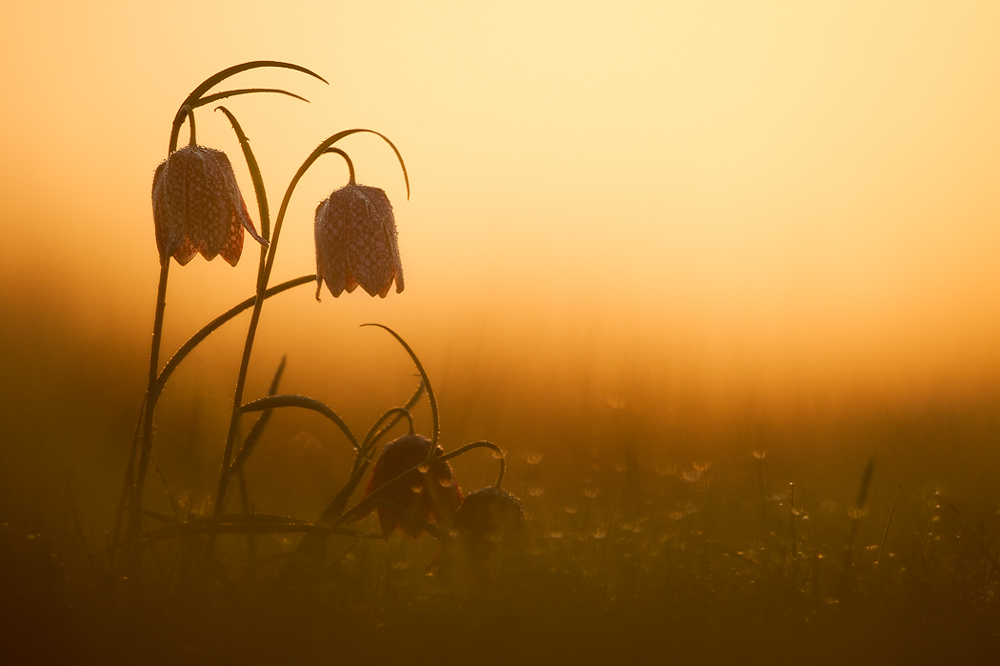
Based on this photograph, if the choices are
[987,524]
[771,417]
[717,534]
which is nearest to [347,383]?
[771,417]

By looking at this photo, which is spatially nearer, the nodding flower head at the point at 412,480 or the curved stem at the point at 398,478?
the curved stem at the point at 398,478

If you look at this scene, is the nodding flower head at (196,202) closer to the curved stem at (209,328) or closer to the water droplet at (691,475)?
the curved stem at (209,328)

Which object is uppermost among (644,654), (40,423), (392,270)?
(392,270)

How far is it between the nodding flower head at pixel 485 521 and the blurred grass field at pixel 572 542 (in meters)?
0.05

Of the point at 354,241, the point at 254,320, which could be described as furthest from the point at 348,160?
the point at 254,320

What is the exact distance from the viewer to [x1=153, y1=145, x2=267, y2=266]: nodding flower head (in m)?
→ 1.52

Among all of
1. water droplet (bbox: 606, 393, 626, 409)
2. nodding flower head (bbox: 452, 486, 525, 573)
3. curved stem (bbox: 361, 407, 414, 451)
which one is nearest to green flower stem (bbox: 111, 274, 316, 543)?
curved stem (bbox: 361, 407, 414, 451)

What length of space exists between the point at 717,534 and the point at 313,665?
66cm

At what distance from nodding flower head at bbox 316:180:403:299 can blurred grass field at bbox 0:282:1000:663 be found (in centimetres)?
39

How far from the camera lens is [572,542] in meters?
1.30

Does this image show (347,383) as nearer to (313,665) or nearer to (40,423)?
(40,423)

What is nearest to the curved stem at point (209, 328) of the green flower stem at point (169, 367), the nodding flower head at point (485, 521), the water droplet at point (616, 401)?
the green flower stem at point (169, 367)

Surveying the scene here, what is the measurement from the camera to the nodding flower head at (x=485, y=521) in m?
1.45

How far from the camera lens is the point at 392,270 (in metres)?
1.73
